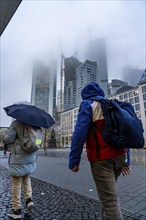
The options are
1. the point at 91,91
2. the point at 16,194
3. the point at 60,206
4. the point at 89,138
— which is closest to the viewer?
the point at 89,138

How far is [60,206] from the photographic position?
A: 13.1ft

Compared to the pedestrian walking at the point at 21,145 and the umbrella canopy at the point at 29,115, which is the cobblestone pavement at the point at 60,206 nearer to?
the pedestrian walking at the point at 21,145

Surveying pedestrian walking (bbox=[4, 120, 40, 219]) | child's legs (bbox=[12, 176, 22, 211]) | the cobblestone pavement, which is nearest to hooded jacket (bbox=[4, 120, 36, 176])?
pedestrian walking (bbox=[4, 120, 40, 219])

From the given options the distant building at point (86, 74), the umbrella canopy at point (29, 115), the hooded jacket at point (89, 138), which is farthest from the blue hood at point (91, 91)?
the distant building at point (86, 74)

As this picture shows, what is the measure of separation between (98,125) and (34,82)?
428 ft

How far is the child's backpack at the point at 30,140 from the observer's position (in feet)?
11.1

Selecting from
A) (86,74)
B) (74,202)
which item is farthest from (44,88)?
(74,202)

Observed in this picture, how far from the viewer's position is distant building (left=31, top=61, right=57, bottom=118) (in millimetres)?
122875

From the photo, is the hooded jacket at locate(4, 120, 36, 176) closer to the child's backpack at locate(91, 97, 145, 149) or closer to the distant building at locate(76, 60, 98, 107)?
the child's backpack at locate(91, 97, 145, 149)

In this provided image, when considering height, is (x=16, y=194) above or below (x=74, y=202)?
above

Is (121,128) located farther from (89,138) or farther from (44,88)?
(44,88)

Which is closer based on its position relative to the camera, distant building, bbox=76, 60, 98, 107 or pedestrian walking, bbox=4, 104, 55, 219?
pedestrian walking, bbox=4, 104, 55, 219

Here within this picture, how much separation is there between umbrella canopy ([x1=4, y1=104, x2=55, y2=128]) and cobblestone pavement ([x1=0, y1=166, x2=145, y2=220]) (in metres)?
1.57

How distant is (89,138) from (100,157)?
0.27 meters
